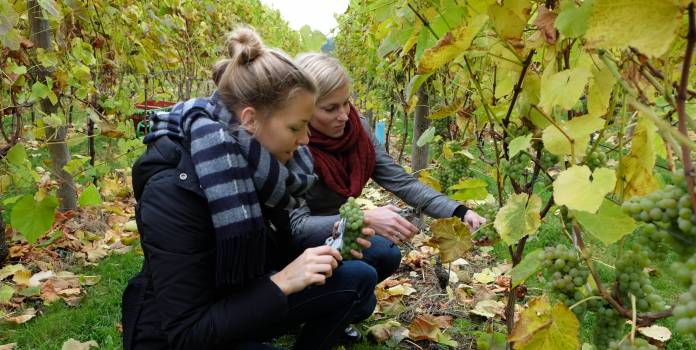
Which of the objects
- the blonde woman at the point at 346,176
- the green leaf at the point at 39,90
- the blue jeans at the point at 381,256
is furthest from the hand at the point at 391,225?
the green leaf at the point at 39,90

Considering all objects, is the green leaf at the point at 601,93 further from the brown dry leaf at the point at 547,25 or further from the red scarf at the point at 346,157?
the red scarf at the point at 346,157

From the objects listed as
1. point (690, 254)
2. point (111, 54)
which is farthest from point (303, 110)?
point (111, 54)

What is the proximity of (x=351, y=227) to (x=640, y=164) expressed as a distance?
1.07 meters

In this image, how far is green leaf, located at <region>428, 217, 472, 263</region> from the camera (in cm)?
135

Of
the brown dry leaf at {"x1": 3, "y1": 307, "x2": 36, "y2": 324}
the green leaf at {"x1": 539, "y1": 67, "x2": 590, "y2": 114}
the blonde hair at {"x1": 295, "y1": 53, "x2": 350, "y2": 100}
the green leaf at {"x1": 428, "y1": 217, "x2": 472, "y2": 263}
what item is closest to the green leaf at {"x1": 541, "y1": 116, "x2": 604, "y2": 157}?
the green leaf at {"x1": 539, "y1": 67, "x2": 590, "y2": 114}

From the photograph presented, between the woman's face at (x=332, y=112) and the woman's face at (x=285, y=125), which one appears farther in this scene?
Answer: the woman's face at (x=332, y=112)

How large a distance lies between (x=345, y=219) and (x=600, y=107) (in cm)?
108

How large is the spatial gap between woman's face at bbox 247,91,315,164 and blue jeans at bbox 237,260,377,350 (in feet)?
1.85

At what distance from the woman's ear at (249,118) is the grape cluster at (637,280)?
43.1 inches

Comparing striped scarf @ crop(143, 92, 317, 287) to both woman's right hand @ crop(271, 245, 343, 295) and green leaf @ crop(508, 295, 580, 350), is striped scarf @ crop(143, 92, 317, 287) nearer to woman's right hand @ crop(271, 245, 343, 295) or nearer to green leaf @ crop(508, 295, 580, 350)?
woman's right hand @ crop(271, 245, 343, 295)

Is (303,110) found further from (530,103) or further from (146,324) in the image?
(146,324)

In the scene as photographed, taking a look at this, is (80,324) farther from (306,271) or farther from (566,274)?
(566,274)

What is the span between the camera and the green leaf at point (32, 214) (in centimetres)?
195

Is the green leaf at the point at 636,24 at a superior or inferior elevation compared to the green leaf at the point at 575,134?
superior
